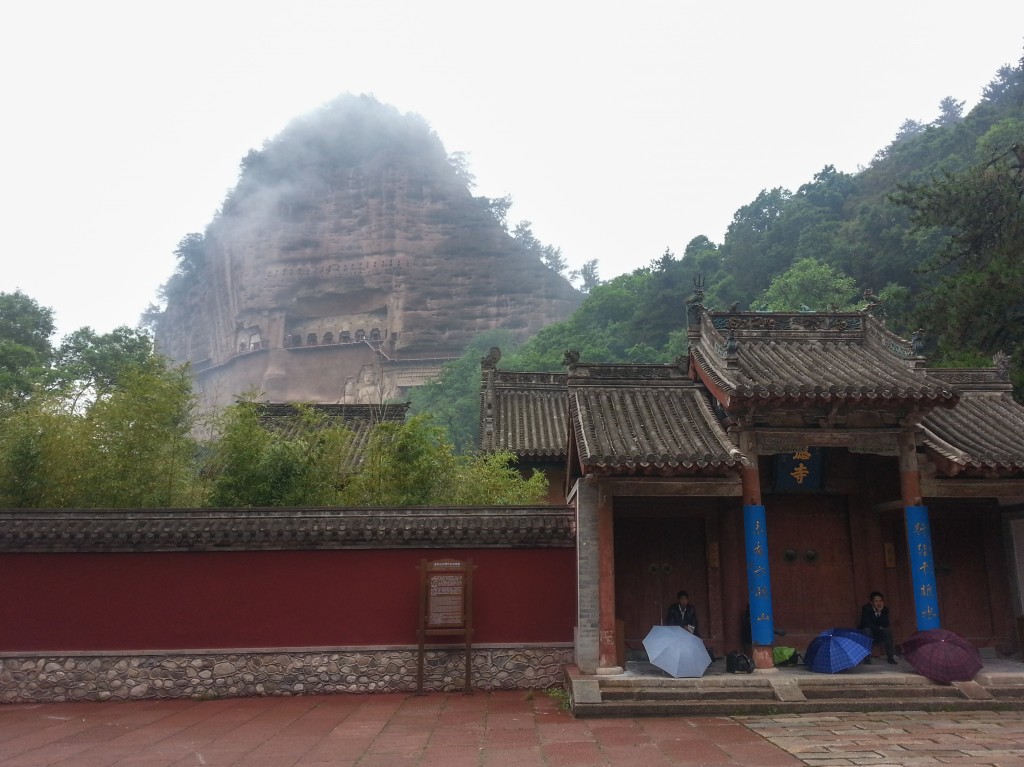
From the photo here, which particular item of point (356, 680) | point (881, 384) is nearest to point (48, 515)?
point (356, 680)

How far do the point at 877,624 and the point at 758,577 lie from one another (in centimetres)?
216

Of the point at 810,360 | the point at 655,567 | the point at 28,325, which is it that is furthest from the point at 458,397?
the point at 810,360

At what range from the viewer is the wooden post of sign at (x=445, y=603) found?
921cm

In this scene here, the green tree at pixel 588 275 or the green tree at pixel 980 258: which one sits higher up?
the green tree at pixel 588 275

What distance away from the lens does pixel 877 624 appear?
952 centimetres

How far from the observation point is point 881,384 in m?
9.06

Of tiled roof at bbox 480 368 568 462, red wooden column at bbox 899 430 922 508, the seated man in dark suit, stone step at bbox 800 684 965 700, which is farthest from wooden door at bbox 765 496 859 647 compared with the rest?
tiled roof at bbox 480 368 568 462

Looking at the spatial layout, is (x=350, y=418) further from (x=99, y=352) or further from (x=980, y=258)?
(x=99, y=352)

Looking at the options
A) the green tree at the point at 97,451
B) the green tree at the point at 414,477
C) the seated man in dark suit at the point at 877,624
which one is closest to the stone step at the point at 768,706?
the seated man in dark suit at the point at 877,624

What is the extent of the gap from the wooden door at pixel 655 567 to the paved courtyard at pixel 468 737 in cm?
236

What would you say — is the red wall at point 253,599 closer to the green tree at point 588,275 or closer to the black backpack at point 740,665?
the black backpack at point 740,665

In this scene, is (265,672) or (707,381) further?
(707,381)

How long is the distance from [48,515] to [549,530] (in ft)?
23.7

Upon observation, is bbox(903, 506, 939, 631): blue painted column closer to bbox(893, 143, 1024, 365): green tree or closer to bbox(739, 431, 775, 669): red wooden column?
bbox(739, 431, 775, 669): red wooden column
